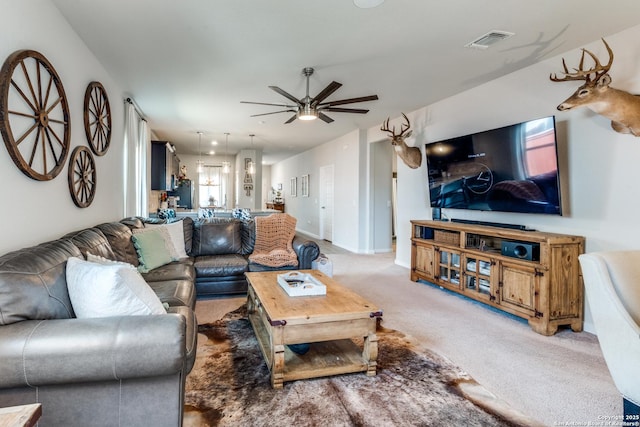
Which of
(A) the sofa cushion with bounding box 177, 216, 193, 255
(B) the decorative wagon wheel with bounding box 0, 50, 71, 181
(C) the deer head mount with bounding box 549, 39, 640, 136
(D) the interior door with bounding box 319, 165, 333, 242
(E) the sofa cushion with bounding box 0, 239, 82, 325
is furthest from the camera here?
(D) the interior door with bounding box 319, 165, 333, 242

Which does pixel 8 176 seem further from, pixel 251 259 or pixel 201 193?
pixel 201 193

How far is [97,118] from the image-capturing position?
11.4ft

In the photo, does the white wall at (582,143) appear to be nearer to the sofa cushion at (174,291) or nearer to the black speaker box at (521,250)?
the black speaker box at (521,250)

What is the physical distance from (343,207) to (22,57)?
20.9 feet

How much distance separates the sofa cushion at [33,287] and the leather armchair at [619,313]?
8.18 ft

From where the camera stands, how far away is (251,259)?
4098 mm

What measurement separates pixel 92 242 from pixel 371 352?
7.06 feet

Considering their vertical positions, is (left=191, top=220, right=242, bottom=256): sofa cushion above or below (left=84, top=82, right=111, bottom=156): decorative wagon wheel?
below

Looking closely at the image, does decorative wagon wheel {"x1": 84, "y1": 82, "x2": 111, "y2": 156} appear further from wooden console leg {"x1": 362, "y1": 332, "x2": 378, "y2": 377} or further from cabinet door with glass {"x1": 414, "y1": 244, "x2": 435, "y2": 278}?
cabinet door with glass {"x1": 414, "y1": 244, "x2": 435, "y2": 278}

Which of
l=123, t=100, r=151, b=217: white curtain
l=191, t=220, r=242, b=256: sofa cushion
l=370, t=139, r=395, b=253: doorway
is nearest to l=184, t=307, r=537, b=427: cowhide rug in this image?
l=191, t=220, r=242, b=256: sofa cushion

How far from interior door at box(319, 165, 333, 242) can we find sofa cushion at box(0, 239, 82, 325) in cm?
723

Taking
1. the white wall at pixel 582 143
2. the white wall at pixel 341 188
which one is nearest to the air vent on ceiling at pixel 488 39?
the white wall at pixel 582 143

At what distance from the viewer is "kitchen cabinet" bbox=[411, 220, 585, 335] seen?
3043 mm

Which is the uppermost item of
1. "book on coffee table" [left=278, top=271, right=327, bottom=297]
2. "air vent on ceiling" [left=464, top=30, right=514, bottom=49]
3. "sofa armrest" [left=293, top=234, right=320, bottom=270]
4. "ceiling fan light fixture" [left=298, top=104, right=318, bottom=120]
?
"air vent on ceiling" [left=464, top=30, right=514, bottom=49]
